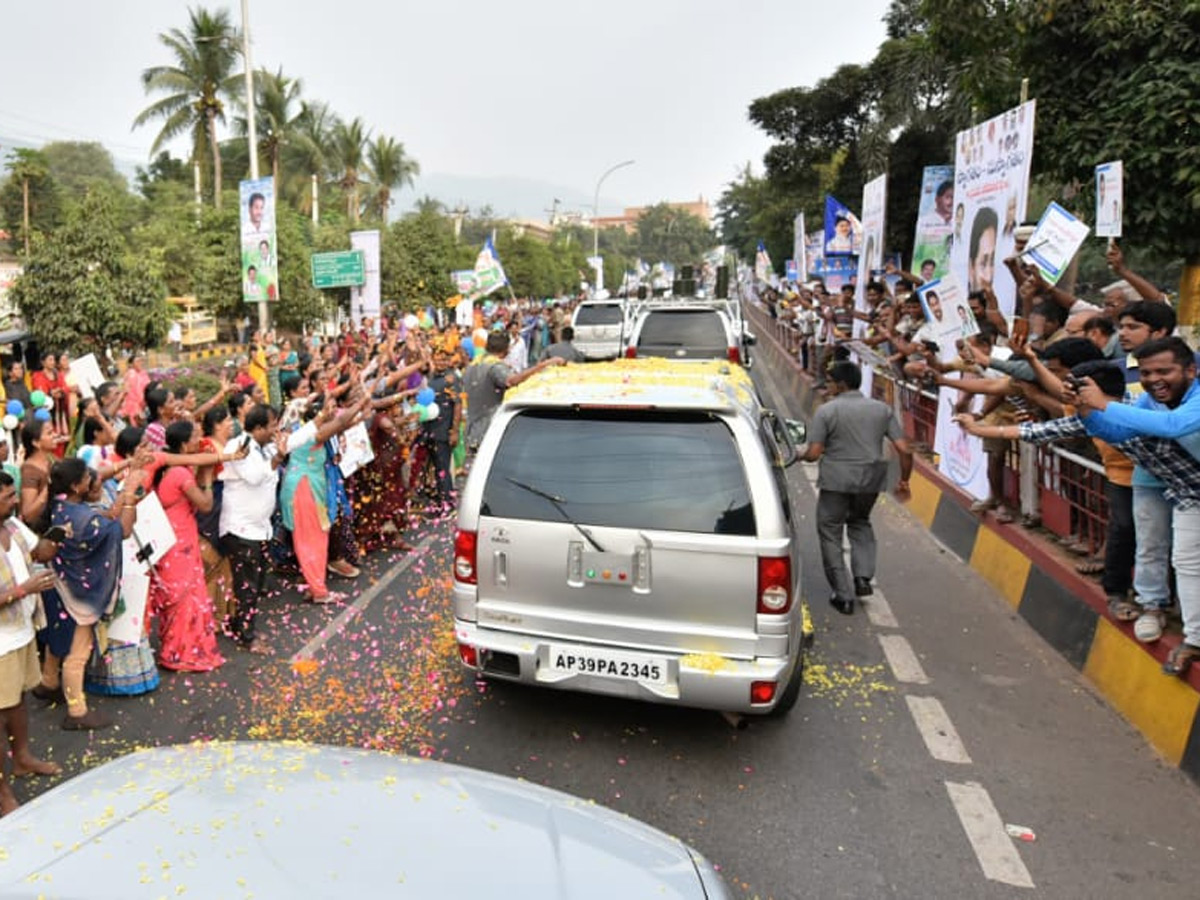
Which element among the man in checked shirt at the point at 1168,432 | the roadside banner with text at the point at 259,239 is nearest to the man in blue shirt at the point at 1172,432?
→ the man in checked shirt at the point at 1168,432

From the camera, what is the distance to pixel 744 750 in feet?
13.2

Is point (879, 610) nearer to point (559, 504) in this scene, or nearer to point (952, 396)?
point (559, 504)

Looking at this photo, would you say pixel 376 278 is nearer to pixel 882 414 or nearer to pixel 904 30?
pixel 882 414

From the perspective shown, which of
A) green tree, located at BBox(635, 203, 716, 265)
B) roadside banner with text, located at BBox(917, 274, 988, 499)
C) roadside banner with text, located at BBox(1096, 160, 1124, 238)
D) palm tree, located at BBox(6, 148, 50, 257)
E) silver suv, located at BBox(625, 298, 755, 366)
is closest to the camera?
roadside banner with text, located at BBox(917, 274, 988, 499)

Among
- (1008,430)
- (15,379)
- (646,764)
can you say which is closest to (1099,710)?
(1008,430)

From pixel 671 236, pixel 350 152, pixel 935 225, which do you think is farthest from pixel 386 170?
pixel 671 236

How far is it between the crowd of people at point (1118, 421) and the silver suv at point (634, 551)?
1.37 meters

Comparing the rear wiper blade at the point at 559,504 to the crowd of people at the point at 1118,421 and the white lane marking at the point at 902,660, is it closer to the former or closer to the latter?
the crowd of people at the point at 1118,421

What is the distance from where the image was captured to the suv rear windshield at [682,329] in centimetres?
1275

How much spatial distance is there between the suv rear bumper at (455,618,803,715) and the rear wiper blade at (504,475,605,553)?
0.48m

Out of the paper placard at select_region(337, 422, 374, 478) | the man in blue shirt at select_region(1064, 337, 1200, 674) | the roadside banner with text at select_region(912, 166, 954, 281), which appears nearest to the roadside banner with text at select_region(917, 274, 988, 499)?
the man in blue shirt at select_region(1064, 337, 1200, 674)

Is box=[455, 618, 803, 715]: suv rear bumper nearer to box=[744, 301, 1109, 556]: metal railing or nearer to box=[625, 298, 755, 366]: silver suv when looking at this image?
box=[744, 301, 1109, 556]: metal railing

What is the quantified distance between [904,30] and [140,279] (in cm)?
2423

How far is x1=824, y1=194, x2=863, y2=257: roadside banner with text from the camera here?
1725 centimetres
